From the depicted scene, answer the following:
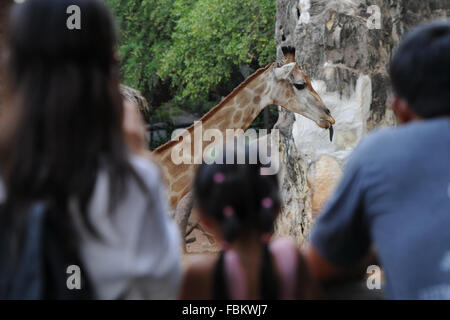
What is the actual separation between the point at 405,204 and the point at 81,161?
670 mm

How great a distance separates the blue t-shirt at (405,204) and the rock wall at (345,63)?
14.3 ft

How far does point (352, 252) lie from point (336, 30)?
4534mm

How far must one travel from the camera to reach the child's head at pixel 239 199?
4.24 feet

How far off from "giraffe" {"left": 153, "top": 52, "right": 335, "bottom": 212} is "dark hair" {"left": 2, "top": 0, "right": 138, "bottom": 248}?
391 centimetres

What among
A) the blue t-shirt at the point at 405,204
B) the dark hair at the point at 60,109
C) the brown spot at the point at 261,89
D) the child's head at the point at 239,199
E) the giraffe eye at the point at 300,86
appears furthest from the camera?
the brown spot at the point at 261,89

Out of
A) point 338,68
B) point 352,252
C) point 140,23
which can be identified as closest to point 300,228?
point 338,68

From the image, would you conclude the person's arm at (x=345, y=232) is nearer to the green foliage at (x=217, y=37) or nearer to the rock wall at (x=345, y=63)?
the rock wall at (x=345, y=63)

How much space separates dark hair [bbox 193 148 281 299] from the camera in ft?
4.17

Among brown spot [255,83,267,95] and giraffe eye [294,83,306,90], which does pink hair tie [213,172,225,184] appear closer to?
giraffe eye [294,83,306,90]

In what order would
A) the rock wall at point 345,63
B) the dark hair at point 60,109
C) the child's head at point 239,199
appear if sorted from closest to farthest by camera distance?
1. the dark hair at point 60,109
2. the child's head at point 239,199
3. the rock wall at point 345,63

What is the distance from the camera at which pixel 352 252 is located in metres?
1.30

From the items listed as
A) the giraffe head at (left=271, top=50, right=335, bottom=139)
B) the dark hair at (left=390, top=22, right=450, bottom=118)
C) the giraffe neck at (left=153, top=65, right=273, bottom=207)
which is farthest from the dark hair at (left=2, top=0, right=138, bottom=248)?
the giraffe head at (left=271, top=50, right=335, bottom=139)

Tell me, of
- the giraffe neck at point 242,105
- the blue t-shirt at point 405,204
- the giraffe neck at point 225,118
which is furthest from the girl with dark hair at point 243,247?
the giraffe neck at point 242,105
